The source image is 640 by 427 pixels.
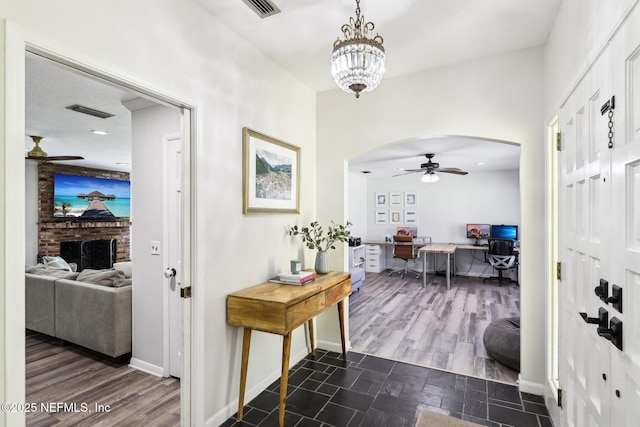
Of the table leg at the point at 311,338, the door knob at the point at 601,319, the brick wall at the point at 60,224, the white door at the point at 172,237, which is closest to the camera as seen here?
the door knob at the point at 601,319

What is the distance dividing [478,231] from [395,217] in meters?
1.93

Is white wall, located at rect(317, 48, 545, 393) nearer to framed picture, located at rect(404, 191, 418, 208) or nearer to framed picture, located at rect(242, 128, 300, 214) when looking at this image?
framed picture, located at rect(242, 128, 300, 214)

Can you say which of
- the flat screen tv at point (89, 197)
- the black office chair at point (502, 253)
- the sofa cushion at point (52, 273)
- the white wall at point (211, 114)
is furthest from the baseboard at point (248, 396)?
the flat screen tv at point (89, 197)

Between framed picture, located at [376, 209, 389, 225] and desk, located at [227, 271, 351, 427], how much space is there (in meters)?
6.22

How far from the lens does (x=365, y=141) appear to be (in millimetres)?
3168

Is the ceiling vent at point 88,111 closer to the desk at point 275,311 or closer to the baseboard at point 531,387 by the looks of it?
the desk at point 275,311

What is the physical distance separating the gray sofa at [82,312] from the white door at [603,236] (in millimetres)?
3367

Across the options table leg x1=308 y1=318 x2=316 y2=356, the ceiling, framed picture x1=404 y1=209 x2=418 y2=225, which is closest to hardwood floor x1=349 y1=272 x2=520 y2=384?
table leg x1=308 y1=318 x2=316 y2=356

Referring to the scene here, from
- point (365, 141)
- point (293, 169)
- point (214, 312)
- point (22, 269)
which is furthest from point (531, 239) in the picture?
point (22, 269)

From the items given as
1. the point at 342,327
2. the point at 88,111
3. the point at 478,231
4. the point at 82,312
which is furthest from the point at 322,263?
the point at 478,231

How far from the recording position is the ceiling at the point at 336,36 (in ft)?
6.69

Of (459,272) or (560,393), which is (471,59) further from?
(459,272)

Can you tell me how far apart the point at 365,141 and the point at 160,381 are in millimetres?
2757

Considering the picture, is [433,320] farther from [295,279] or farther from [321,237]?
[295,279]
